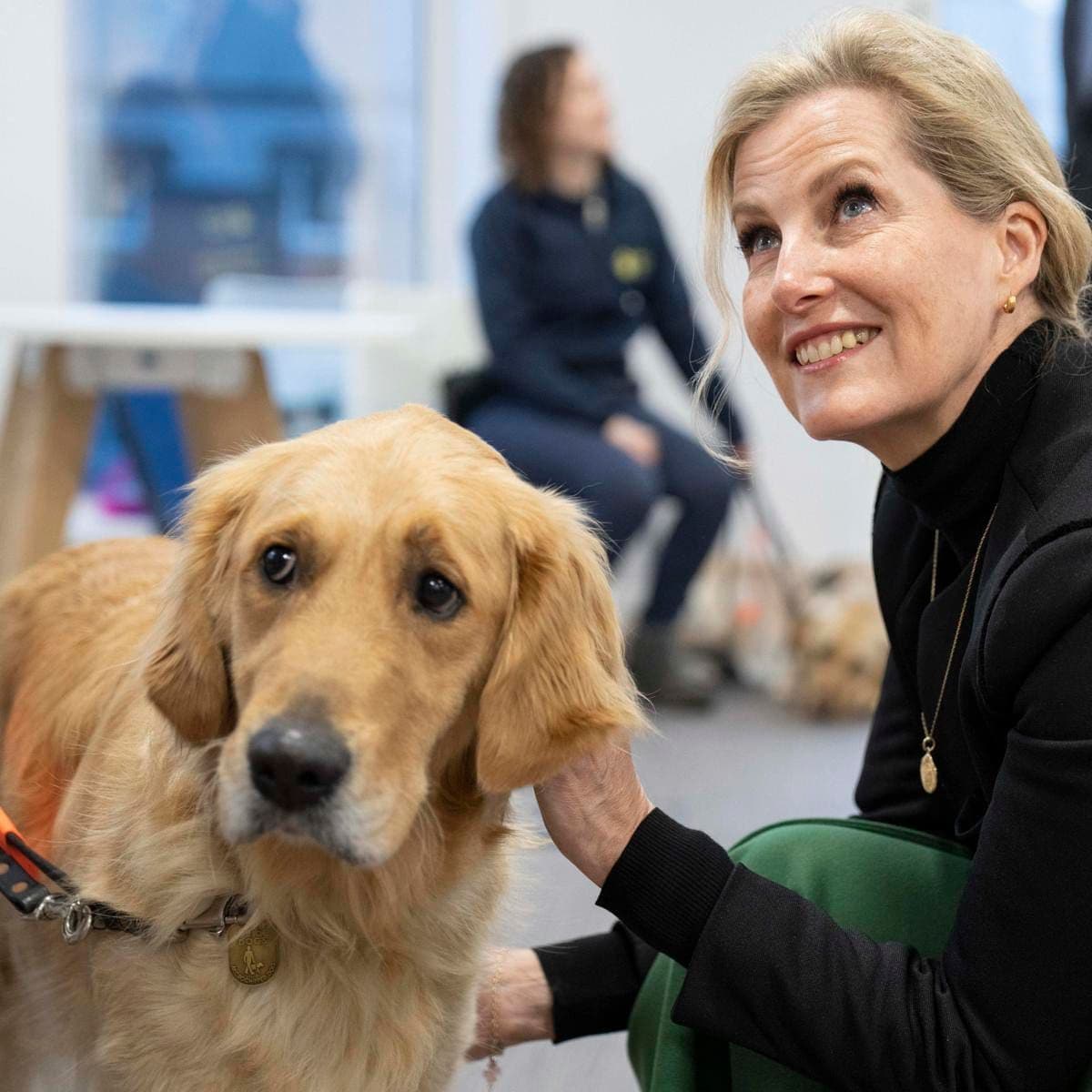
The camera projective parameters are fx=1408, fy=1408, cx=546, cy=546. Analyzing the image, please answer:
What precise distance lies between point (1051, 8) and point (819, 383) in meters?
5.00

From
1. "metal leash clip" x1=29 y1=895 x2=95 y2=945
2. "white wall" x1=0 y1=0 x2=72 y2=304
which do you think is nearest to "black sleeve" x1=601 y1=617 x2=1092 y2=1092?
"metal leash clip" x1=29 y1=895 x2=95 y2=945

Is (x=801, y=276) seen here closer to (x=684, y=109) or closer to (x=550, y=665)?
(x=550, y=665)

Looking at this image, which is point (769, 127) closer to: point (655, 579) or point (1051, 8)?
point (655, 579)

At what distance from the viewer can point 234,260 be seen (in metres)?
5.77

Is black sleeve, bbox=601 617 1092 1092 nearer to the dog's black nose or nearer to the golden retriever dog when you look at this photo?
the golden retriever dog

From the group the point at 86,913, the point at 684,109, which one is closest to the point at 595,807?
the point at 86,913

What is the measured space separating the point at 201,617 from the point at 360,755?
271 mm

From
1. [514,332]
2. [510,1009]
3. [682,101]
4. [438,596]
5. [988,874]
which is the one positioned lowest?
[510,1009]

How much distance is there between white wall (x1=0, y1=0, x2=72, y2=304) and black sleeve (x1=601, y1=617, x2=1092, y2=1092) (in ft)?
13.8

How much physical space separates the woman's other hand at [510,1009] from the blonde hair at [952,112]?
950 millimetres

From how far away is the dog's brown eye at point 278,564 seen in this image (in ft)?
4.02

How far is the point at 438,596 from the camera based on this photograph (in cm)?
124

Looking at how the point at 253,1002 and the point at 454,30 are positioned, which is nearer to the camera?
the point at 253,1002

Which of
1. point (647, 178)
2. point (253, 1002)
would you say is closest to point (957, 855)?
point (253, 1002)
